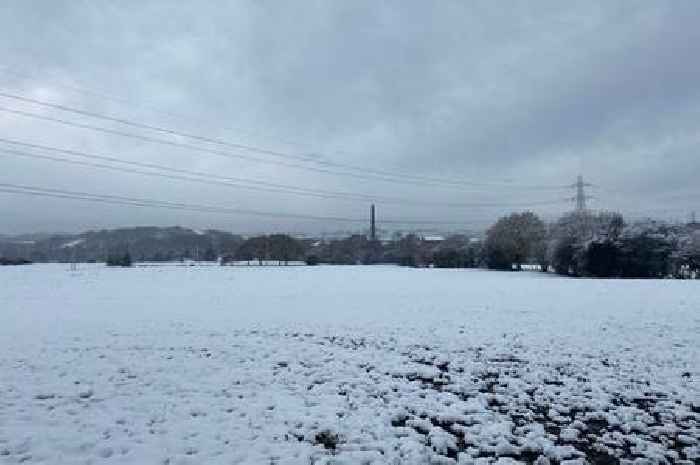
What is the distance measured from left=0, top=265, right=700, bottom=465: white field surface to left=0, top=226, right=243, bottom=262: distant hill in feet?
192

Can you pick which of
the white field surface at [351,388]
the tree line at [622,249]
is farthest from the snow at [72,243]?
the tree line at [622,249]

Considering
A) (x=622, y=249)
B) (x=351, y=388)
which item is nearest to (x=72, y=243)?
(x=622, y=249)

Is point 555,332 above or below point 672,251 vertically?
below

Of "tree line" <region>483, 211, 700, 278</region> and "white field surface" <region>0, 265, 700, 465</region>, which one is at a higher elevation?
"tree line" <region>483, 211, 700, 278</region>

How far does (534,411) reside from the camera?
237 inches

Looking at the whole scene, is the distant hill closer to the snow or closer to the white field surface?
the snow

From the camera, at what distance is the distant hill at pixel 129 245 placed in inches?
2837

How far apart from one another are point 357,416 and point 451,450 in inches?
51.5

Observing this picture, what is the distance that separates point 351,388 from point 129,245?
7140 centimetres

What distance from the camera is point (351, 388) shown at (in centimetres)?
694

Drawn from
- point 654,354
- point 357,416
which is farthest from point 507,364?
point 357,416

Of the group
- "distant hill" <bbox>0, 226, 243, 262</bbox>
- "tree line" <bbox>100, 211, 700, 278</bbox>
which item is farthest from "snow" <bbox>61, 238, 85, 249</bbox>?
"tree line" <bbox>100, 211, 700, 278</bbox>

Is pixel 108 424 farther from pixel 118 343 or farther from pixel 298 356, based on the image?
pixel 118 343

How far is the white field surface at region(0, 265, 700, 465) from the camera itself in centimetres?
488
